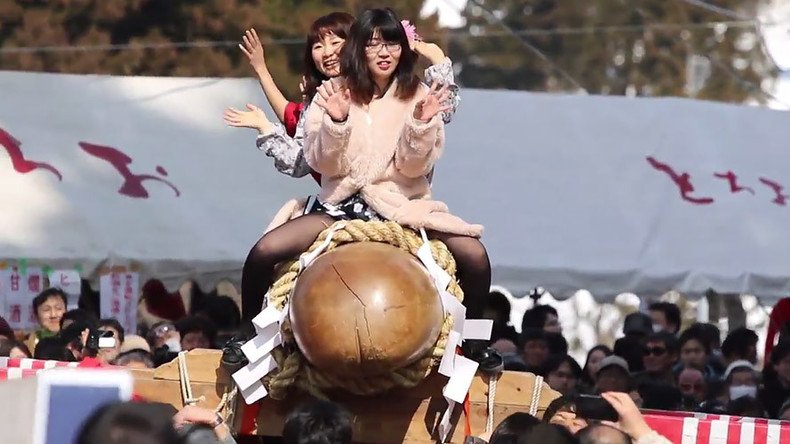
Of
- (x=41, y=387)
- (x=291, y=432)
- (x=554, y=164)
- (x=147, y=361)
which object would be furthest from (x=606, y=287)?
(x=41, y=387)

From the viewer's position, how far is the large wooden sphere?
5914 millimetres

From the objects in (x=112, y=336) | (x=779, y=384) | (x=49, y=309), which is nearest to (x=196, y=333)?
(x=49, y=309)

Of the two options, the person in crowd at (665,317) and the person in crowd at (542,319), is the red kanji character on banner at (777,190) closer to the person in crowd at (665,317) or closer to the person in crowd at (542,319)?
the person in crowd at (665,317)

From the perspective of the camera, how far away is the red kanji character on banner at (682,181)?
1259 cm

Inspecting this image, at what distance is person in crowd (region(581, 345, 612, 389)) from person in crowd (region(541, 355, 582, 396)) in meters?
0.09

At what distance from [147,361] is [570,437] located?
376 cm

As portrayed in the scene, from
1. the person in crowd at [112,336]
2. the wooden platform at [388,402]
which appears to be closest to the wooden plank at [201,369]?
the wooden platform at [388,402]

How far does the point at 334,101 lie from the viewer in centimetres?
636

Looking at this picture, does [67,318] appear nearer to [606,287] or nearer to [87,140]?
[87,140]

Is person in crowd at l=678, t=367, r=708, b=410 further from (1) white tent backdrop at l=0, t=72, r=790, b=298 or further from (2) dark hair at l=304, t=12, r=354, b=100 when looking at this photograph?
(2) dark hair at l=304, t=12, r=354, b=100

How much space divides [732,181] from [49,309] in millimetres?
4953

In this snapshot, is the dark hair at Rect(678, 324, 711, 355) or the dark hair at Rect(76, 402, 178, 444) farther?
the dark hair at Rect(678, 324, 711, 355)

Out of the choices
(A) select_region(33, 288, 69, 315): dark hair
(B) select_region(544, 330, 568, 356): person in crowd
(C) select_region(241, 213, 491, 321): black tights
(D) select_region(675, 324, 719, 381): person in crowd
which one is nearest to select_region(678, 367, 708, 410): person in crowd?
(D) select_region(675, 324, 719, 381): person in crowd

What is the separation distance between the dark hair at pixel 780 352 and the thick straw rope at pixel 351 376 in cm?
445
